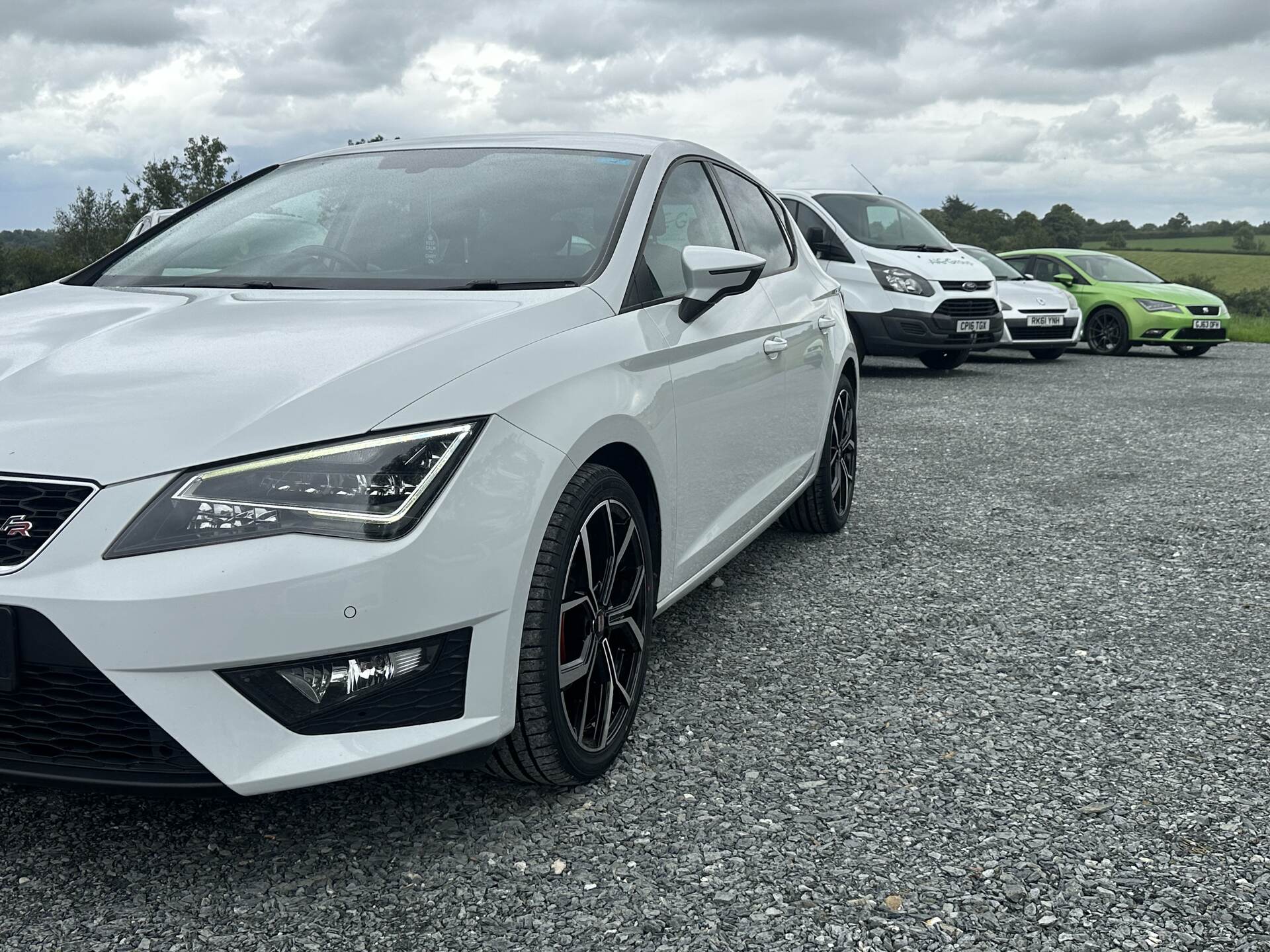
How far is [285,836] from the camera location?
265 centimetres

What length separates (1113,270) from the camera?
59.6 ft

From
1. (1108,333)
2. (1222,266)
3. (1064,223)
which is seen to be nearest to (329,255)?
(1108,333)

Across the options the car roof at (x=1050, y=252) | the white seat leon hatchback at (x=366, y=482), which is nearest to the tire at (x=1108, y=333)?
the car roof at (x=1050, y=252)

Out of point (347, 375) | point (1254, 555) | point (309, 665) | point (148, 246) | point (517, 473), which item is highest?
point (148, 246)

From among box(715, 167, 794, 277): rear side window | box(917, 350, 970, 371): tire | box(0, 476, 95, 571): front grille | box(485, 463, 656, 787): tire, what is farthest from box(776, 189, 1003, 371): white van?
box(0, 476, 95, 571): front grille

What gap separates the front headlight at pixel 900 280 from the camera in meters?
13.0

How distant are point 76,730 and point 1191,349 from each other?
19045 millimetres

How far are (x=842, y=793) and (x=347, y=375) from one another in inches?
59.6

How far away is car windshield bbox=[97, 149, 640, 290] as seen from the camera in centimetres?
321

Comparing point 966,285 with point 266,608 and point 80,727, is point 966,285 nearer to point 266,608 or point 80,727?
point 266,608

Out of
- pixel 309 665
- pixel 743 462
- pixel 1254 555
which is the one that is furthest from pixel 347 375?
pixel 1254 555

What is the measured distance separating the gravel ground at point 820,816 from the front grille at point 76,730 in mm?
329

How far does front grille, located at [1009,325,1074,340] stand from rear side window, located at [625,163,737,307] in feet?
41.6

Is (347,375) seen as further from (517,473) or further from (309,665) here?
(309,665)
